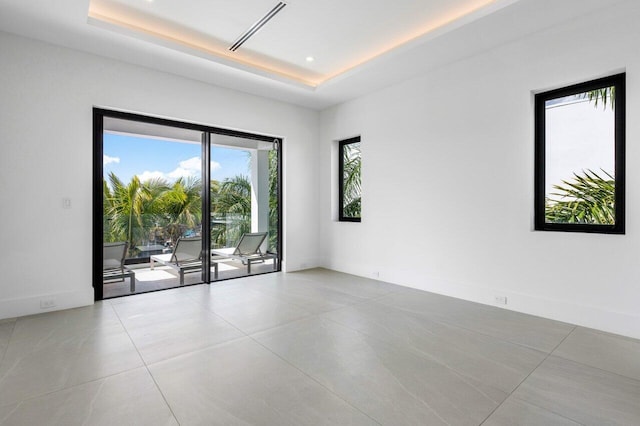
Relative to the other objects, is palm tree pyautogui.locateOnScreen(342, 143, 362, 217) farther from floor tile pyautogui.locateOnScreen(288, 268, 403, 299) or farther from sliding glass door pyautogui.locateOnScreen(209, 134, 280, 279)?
sliding glass door pyautogui.locateOnScreen(209, 134, 280, 279)

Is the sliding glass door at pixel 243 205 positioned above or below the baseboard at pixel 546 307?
above

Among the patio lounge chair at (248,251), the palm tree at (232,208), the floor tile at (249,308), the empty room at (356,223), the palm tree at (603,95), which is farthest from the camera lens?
the patio lounge chair at (248,251)

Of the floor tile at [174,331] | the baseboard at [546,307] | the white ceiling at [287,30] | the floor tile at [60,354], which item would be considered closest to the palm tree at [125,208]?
the floor tile at [60,354]

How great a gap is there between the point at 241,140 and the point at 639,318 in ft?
17.8

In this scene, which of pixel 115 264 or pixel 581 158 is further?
pixel 115 264

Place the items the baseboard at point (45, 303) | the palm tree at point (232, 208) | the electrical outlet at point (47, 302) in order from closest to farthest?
the baseboard at point (45, 303) < the electrical outlet at point (47, 302) < the palm tree at point (232, 208)

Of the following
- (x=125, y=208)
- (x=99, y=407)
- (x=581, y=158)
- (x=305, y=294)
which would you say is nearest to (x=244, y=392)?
(x=99, y=407)

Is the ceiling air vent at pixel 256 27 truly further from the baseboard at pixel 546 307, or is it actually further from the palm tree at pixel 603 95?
the baseboard at pixel 546 307

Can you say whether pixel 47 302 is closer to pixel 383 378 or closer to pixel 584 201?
pixel 383 378

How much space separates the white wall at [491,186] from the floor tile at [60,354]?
12.1 feet

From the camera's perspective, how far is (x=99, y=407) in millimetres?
1977

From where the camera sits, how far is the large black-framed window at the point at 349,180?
591cm

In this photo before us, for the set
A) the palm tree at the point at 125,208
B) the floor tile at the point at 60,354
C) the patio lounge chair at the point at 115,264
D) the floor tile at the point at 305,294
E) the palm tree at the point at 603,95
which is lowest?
the floor tile at the point at 60,354

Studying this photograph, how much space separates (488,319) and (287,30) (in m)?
3.96
